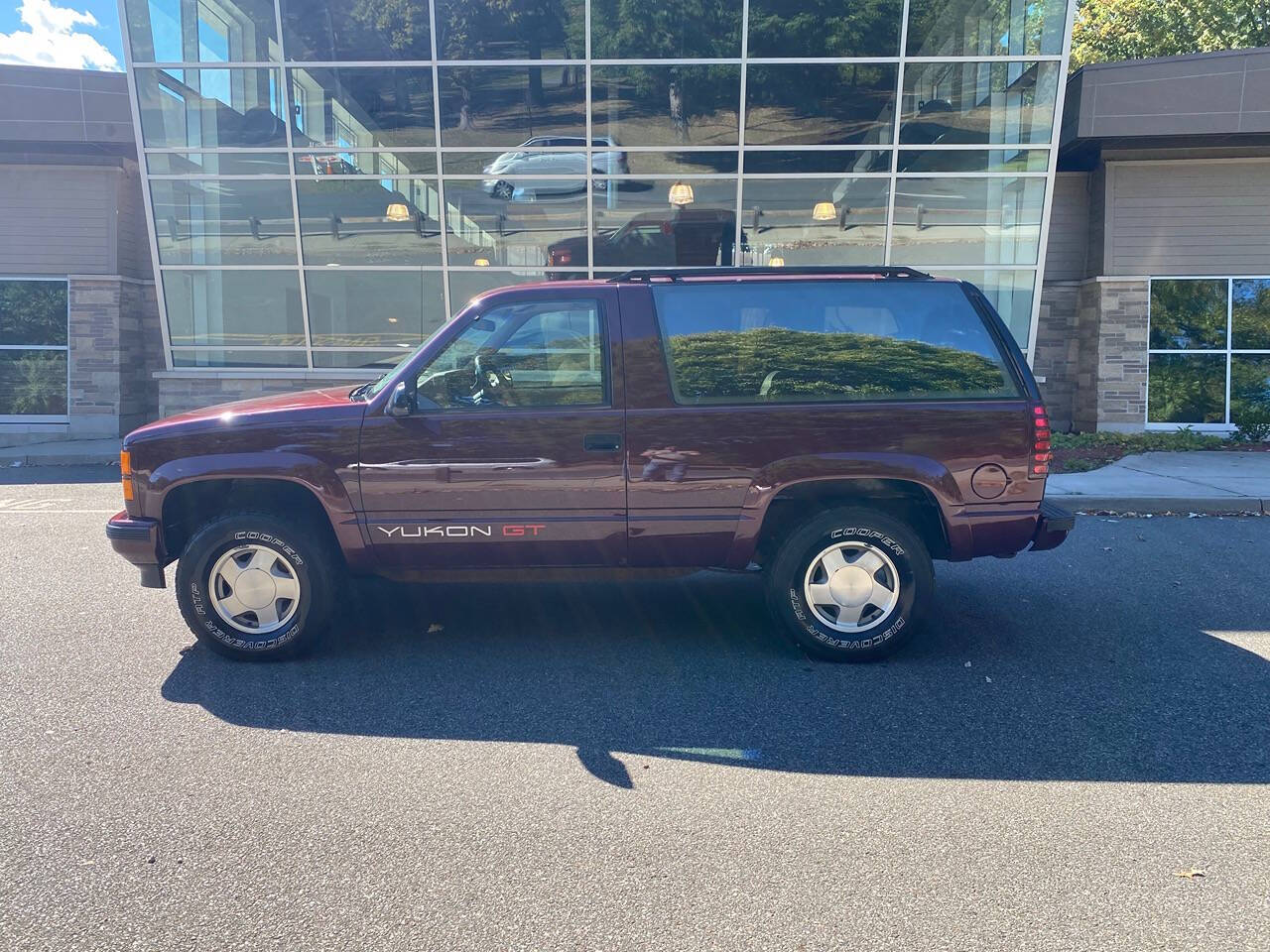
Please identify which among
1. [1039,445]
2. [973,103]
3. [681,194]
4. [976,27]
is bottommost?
[1039,445]

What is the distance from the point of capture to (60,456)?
44.7 feet

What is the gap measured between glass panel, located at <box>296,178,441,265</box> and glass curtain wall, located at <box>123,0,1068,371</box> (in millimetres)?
31

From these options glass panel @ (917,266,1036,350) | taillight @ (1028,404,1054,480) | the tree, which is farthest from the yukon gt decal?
the tree

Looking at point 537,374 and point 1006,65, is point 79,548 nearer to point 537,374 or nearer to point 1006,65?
point 537,374

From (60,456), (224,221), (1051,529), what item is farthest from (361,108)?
(1051,529)

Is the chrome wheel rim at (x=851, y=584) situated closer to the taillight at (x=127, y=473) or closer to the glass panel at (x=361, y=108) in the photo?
the taillight at (x=127, y=473)

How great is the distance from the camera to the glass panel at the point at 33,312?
15.8 m

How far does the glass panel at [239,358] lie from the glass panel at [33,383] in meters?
2.28

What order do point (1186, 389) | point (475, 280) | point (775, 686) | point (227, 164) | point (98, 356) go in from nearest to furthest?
1. point (775, 686)
2. point (1186, 389)
3. point (227, 164)
4. point (475, 280)
5. point (98, 356)

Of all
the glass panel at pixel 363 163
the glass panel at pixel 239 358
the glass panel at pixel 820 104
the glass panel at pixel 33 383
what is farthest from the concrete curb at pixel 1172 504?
the glass panel at pixel 33 383

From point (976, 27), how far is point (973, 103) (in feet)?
3.36

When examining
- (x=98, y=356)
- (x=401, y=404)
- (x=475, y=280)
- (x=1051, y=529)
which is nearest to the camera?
(x=401, y=404)

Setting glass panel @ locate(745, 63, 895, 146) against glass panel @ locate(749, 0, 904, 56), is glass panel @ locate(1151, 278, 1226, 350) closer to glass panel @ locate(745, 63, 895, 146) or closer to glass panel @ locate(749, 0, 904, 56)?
glass panel @ locate(745, 63, 895, 146)

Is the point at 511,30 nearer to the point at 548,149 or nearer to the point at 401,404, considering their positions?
the point at 548,149
